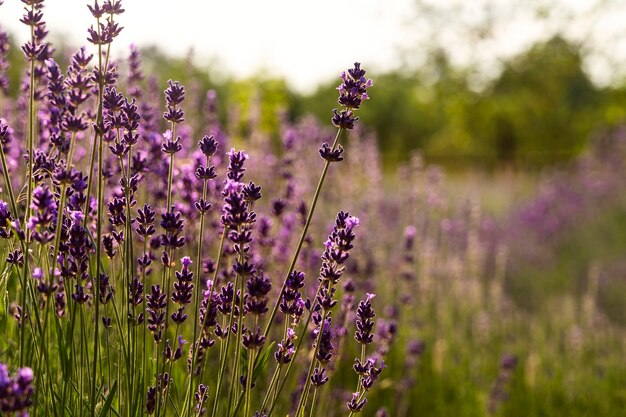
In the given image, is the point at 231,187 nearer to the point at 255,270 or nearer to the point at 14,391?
the point at 255,270

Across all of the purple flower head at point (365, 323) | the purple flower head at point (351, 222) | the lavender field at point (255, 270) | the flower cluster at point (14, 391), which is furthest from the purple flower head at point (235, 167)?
the flower cluster at point (14, 391)

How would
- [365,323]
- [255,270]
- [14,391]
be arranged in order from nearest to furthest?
1. [14,391]
2. [365,323]
3. [255,270]

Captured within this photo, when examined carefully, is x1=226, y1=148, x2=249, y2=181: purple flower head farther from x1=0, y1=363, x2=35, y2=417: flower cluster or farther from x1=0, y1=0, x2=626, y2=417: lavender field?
x1=0, y1=363, x2=35, y2=417: flower cluster

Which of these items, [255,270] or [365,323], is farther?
[255,270]

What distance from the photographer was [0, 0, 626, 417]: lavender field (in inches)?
71.0

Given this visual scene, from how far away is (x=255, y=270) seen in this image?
82.4 inches

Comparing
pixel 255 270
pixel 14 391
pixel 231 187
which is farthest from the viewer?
pixel 255 270

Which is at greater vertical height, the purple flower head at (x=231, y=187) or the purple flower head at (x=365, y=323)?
the purple flower head at (x=231, y=187)

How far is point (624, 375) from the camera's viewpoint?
589 centimetres

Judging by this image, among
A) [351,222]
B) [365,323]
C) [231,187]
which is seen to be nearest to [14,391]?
[231,187]

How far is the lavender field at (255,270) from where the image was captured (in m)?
1.80

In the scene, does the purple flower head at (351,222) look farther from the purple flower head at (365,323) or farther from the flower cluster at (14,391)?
the flower cluster at (14,391)

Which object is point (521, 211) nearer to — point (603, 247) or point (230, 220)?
point (603, 247)

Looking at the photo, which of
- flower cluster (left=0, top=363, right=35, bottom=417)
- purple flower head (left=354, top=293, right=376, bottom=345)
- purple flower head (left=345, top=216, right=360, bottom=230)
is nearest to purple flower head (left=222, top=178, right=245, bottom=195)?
purple flower head (left=345, top=216, right=360, bottom=230)
